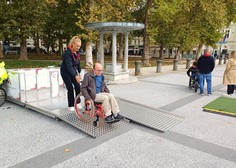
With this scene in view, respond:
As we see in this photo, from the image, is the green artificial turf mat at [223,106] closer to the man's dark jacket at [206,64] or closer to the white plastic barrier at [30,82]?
the man's dark jacket at [206,64]

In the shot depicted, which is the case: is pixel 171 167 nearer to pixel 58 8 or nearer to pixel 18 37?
pixel 18 37

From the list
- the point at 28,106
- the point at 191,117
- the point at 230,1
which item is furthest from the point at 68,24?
the point at 191,117

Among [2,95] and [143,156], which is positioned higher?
[2,95]

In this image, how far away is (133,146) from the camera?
349 cm

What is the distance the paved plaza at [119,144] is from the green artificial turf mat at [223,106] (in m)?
0.35

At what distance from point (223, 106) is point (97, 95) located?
4.04m

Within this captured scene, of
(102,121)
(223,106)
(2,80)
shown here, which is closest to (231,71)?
(223,106)

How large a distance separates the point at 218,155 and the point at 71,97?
3.33 meters

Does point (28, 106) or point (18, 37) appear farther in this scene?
point (18, 37)

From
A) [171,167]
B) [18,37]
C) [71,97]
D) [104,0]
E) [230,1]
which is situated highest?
[230,1]

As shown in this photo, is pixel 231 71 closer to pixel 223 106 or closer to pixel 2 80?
pixel 223 106

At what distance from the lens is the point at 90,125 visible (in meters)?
4.23

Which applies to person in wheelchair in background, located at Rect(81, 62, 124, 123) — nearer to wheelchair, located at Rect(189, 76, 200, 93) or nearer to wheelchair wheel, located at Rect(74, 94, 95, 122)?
wheelchair wheel, located at Rect(74, 94, 95, 122)

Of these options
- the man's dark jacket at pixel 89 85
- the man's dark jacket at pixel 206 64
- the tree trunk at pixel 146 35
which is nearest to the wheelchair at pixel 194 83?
the man's dark jacket at pixel 206 64
